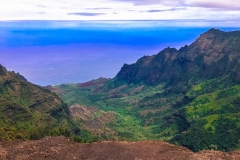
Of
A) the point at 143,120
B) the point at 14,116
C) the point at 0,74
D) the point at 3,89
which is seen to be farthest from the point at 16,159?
the point at 143,120

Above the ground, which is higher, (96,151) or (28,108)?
(28,108)

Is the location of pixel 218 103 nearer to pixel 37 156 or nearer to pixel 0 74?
pixel 0 74

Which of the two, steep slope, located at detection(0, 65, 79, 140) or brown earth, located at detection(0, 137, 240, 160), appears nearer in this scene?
brown earth, located at detection(0, 137, 240, 160)

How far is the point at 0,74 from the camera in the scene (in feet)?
468

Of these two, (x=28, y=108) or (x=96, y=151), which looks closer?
(x=96, y=151)

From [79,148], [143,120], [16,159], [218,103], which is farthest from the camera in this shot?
[143,120]

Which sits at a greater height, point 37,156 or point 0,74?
point 0,74

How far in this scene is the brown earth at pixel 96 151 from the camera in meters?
49.5

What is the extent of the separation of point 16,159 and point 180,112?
118 metres

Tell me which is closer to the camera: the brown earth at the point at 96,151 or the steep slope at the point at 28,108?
the brown earth at the point at 96,151

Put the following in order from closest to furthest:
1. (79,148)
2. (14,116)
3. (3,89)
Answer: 1. (79,148)
2. (14,116)
3. (3,89)

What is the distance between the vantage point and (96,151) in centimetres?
5225

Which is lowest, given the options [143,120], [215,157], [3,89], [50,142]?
[143,120]

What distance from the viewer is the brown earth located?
4947cm
